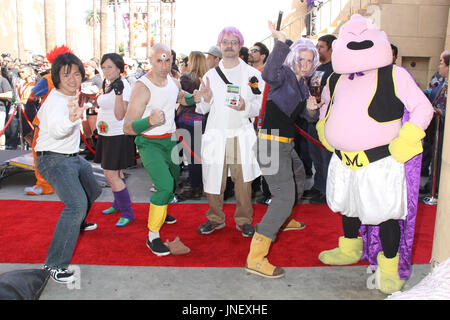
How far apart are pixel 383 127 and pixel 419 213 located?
8.57 feet

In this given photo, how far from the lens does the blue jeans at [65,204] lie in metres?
2.99

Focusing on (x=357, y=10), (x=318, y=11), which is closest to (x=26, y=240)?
(x=357, y=10)

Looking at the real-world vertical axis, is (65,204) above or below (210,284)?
above

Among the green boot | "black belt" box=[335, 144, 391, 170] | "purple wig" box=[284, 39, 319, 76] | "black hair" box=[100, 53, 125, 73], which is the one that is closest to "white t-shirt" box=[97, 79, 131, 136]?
"black hair" box=[100, 53, 125, 73]

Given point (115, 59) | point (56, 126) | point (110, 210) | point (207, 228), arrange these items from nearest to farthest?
point (56, 126)
point (207, 228)
point (115, 59)
point (110, 210)

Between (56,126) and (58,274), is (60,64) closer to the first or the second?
(56,126)

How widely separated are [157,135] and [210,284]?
135cm

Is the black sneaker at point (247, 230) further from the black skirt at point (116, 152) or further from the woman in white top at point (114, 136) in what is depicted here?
the black skirt at point (116, 152)

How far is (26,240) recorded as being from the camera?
155 inches

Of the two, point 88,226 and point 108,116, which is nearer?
point 88,226

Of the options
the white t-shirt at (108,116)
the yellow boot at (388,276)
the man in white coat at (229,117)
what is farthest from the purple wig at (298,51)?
the white t-shirt at (108,116)

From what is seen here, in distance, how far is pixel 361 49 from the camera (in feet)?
8.95

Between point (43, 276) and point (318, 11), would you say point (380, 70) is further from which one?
point (318, 11)

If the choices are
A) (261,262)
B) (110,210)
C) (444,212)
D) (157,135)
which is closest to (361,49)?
(444,212)
